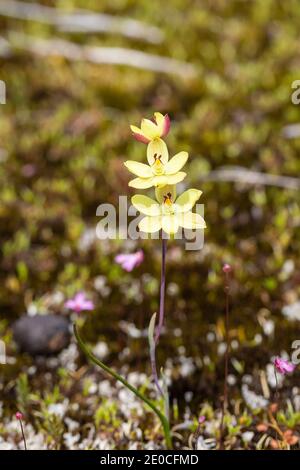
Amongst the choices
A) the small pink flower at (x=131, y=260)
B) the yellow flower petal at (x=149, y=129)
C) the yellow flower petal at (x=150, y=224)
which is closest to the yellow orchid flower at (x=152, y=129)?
the yellow flower petal at (x=149, y=129)

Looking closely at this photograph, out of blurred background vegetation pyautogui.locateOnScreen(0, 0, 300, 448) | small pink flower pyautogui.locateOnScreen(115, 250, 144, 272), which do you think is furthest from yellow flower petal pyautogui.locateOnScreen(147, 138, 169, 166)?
blurred background vegetation pyautogui.locateOnScreen(0, 0, 300, 448)

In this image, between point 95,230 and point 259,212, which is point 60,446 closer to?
point 95,230

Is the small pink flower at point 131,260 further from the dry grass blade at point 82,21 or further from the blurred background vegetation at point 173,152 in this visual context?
the dry grass blade at point 82,21

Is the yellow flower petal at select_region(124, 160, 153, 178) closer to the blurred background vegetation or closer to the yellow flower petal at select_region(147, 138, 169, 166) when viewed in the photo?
the yellow flower petal at select_region(147, 138, 169, 166)

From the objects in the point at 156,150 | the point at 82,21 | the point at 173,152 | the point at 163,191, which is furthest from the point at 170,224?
the point at 82,21

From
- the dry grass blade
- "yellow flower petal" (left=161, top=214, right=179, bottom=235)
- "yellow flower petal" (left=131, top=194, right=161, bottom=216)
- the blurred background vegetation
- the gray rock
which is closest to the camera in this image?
"yellow flower petal" (left=161, top=214, right=179, bottom=235)

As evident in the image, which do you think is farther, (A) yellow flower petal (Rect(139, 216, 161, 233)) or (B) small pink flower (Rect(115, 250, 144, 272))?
(B) small pink flower (Rect(115, 250, 144, 272))

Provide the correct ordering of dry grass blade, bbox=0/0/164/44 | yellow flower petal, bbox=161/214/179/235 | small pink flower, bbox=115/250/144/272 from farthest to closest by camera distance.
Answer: dry grass blade, bbox=0/0/164/44 < small pink flower, bbox=115/250/144/272 < yellow flower petal, bbox=161/214/179/235

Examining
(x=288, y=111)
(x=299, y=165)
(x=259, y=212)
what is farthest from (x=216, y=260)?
(x=288, y=111)
